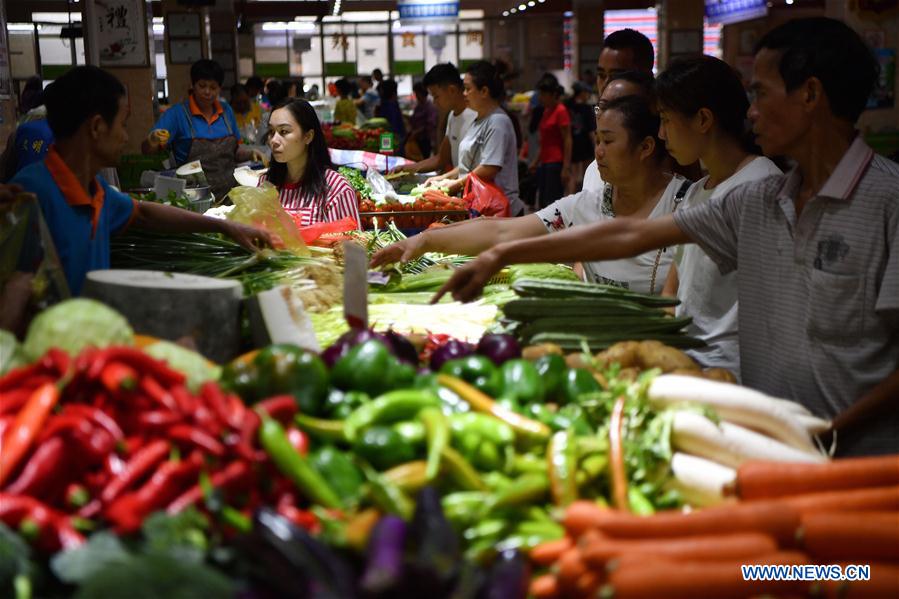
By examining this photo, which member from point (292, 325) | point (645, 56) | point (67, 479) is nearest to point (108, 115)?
point (292, 325)

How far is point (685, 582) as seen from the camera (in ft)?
5.84

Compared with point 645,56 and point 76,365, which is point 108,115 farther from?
point 645,56

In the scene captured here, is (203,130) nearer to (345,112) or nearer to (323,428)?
(345,112)

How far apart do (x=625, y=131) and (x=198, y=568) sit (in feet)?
10.9

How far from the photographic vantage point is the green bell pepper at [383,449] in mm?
2045

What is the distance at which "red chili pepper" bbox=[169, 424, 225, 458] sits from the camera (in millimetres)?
1871

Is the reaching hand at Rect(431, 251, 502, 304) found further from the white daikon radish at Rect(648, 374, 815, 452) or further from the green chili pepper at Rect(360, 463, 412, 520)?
the green chili pepper at Rect(360, 463, 412, 520)

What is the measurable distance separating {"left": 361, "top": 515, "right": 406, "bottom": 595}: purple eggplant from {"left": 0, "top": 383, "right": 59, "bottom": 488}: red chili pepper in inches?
27.7

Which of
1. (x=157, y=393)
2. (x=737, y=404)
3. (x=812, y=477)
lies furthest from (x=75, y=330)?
(x=812, y=477)

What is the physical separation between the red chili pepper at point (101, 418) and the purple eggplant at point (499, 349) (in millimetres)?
1153

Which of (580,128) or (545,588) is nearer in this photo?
(545,588)

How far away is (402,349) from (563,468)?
2.68 ft

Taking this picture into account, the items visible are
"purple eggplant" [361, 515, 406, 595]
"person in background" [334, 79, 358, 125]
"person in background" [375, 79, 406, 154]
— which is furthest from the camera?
"person in background" [375, 79, 406, 154]

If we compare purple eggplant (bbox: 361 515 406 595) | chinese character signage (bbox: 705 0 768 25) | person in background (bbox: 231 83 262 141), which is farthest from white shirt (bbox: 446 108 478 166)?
chinese character signage (bbox: 705 0 768 25)
